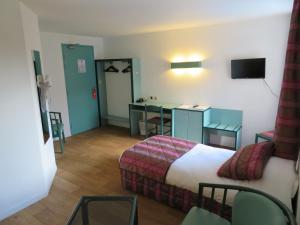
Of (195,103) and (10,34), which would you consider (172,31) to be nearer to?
(195,103)

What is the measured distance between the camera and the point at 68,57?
4.84 m

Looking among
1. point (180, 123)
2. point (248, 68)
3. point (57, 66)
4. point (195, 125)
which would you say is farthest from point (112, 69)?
point (248, 68)

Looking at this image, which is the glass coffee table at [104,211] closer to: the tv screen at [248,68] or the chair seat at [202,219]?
the chair seat at [202,219]

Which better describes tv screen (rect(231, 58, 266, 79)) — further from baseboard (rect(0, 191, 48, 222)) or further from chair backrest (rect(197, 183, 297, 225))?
baseboard (rect(0, 191, 48, 222))

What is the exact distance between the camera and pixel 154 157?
267 cm

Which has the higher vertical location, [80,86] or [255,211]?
[80,86]

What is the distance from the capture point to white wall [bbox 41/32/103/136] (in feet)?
14.6

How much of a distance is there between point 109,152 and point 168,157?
1.80m

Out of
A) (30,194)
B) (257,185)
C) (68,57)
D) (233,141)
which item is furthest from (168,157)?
(68,57)

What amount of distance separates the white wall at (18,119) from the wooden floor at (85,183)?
23 cm

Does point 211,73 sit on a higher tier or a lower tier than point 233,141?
higher

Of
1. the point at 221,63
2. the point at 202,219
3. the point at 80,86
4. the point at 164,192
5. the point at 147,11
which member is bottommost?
the point at 164,192

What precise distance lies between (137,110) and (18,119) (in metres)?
2.76

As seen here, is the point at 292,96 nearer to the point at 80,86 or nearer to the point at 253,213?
the point at 253,213
